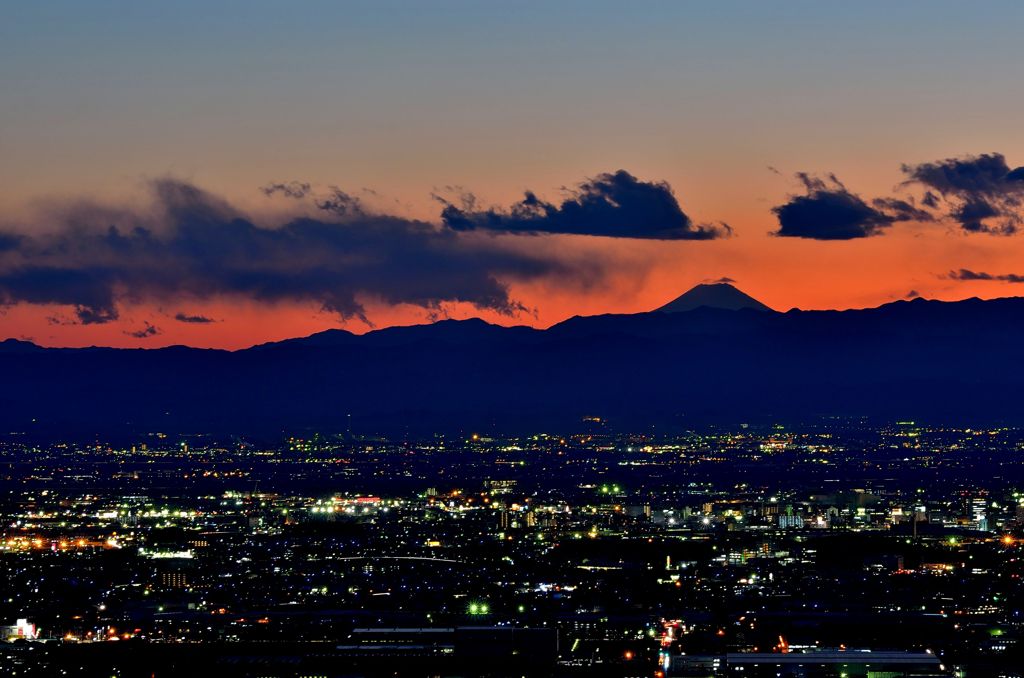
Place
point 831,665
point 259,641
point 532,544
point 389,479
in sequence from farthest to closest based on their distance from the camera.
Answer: point 389,479
point 532,544
point 259,641
point 831,665

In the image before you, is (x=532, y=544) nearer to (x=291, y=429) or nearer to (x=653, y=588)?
(x=653, y=588)

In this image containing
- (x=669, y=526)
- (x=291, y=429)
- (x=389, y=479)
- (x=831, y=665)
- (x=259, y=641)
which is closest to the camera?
(x=831, y=665)

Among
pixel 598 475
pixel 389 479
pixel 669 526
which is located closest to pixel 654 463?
pixel 598 475

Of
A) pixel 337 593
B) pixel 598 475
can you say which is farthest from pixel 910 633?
pixel 598 475

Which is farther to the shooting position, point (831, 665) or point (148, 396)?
point (148, 396)

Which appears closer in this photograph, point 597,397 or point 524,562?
point 524,562

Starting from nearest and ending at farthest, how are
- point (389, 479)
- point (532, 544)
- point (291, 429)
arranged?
1. point (532, 544)
2. point (389, 479)
3. point (291, 429)

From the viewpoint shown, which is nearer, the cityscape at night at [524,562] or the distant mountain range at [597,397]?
the cityscape at night at [524,562]

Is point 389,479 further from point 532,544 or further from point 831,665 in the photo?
point 831,665

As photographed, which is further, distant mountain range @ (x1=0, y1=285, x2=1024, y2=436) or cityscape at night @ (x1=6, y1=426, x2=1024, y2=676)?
distant mountain range @ (x1=0, y1=285, x2=1024, y2=436)
